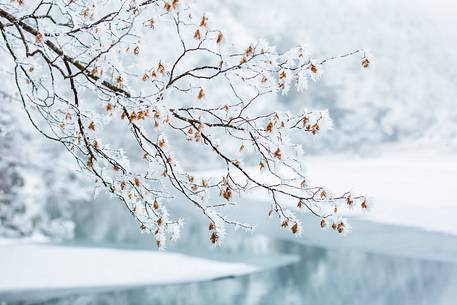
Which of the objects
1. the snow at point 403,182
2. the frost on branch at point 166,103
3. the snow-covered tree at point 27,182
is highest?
the snow at point 403,182

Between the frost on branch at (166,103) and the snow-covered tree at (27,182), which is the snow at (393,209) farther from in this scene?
the snow-covered tree at (27,182)

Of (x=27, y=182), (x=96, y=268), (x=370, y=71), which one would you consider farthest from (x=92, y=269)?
(x=370, y=71)

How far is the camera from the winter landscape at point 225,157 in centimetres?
386

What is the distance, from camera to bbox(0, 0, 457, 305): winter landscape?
3.86 metres

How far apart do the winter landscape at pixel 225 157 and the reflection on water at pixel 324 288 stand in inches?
2.7

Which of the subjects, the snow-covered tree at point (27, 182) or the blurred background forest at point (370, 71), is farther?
the blurred background forest at point (370, 71)

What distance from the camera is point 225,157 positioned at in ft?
12.6

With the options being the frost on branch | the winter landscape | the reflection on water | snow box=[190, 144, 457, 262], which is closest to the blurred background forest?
the winter landscape

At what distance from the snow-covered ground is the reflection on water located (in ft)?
1.80

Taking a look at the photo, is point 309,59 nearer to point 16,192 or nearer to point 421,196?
point 16,192

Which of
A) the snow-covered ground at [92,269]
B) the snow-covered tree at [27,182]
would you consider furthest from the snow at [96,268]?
the snow-covered tree at [27,182]

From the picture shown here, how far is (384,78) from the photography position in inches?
1919

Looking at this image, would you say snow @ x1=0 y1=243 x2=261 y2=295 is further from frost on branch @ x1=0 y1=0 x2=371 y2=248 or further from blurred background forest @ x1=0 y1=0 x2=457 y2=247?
blurred background forest @ x1=0 y1=0 x2=457 y2=247

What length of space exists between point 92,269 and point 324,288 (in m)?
5.19
